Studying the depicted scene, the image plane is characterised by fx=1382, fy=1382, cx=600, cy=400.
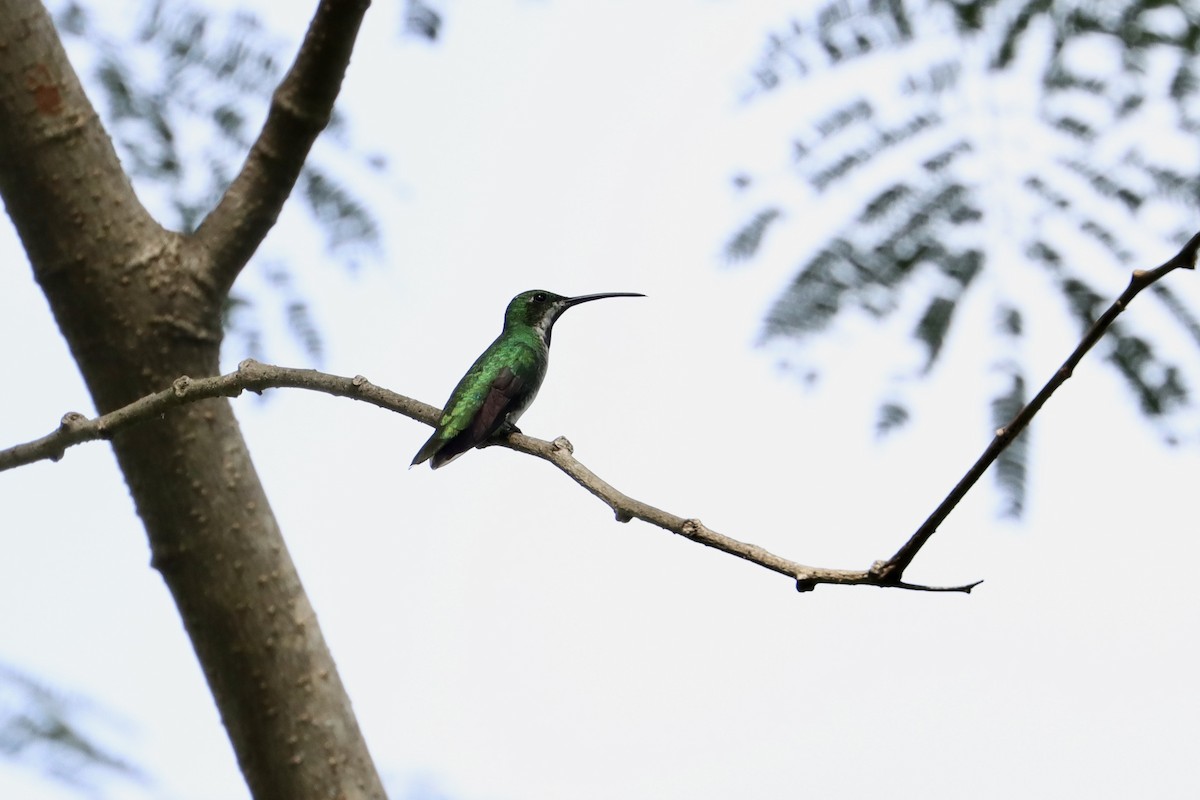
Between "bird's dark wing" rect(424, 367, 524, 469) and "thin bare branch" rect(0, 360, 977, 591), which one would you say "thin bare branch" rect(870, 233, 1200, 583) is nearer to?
"thin bare branch" rect(0, 360, 977, 591)

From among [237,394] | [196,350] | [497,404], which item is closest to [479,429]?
[497,404]

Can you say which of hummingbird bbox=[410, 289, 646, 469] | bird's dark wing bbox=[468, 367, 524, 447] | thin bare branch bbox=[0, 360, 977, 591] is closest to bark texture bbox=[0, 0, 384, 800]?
thin bare branch bbox=[0, 360, 977, 591]

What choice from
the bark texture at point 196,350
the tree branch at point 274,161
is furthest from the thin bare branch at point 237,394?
the tree branch at point 274,161

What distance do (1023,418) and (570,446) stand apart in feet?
4.57

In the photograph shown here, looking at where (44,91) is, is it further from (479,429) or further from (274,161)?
(479,429)

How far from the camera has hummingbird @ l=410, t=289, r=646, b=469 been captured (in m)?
5.43

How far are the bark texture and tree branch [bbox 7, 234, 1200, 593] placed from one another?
55 cm

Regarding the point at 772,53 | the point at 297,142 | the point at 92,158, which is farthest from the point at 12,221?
the point at 772,53

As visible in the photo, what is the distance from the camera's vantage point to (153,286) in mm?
4082

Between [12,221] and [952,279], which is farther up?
[12,221]

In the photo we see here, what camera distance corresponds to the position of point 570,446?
3223mm

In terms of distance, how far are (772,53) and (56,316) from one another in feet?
7.52

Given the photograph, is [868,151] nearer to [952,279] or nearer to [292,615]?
[952,279]

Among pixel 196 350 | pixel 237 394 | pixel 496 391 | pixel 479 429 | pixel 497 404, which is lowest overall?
pixel 237 394
